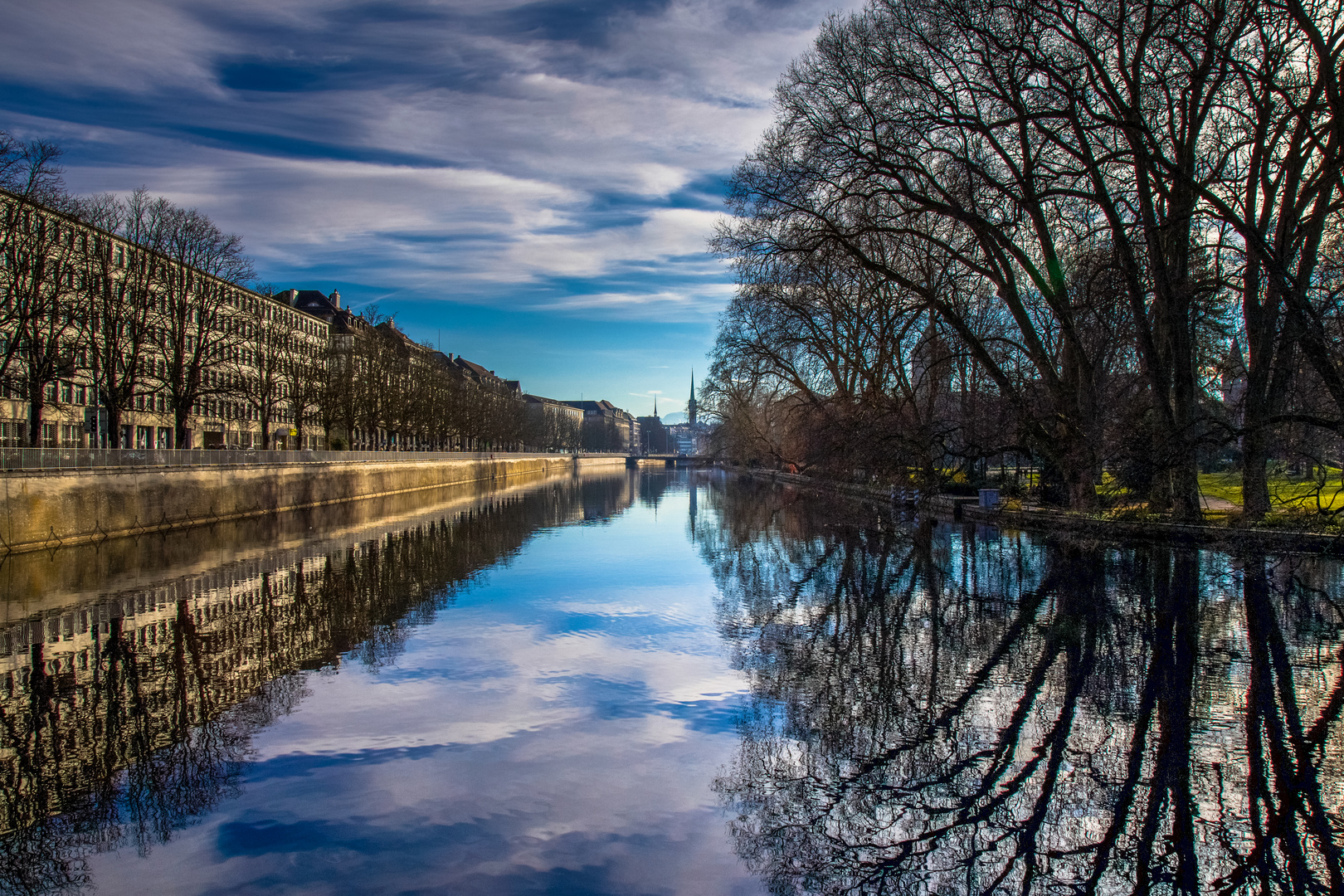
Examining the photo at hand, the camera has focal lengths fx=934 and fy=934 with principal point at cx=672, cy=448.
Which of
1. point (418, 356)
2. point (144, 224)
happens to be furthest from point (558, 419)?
point (144, 224)

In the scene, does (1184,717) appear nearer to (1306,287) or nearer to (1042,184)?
(1306,287)

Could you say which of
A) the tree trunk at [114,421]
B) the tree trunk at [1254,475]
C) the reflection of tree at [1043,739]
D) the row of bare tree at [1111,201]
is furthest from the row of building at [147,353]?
the tree trunk at [1254,475]

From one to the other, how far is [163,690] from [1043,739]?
9485 millimetres

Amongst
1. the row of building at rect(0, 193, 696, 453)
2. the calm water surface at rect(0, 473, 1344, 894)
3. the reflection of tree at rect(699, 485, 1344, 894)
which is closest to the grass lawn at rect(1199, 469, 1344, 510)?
the calm water surface at rect(0, 473, 1344, 894)

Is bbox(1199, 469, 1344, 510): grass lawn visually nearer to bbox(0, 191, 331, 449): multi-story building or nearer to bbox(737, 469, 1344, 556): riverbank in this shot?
bbox(737, 469, 1344, 556): riverbank

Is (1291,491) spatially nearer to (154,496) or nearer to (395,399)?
(154,496)

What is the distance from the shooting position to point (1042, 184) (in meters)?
28.8

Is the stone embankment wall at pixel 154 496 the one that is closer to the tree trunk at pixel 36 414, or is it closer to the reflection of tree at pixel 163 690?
the tree trunk at pixel 36 414

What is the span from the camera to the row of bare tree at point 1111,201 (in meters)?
21.5

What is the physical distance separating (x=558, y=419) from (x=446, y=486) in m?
128

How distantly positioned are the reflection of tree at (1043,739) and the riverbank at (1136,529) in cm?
445

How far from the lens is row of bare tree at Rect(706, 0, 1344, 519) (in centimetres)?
2148

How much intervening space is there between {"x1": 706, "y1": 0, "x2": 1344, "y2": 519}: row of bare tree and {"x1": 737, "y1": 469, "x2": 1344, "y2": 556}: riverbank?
3.94ft

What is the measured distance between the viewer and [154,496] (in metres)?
31.9
